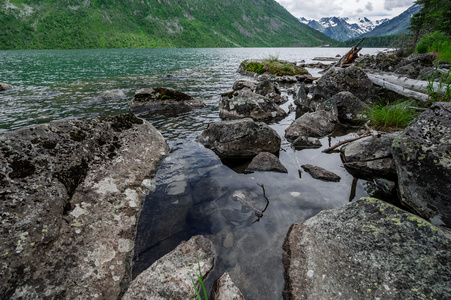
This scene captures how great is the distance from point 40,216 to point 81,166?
1546 millimetres

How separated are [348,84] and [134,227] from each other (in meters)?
13.7

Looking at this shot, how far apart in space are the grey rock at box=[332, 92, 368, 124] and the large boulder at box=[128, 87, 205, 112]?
7998 mm

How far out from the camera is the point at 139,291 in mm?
2852

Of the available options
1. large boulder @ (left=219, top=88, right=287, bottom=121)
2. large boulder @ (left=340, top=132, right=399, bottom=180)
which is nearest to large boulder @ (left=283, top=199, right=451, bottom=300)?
large boulder @ (left=340, top=132, right=399, bottom=180)

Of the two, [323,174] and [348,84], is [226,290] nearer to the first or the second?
[323,174]

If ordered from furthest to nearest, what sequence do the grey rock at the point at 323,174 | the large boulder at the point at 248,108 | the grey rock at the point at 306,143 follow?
the large boulder at the point at 248,108
the grey rock at the point at 306,143
the grey rock at the point at 323,174

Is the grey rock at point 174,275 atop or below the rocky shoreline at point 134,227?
below

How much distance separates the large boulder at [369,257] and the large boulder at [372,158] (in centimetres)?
258

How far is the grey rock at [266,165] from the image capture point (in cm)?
605

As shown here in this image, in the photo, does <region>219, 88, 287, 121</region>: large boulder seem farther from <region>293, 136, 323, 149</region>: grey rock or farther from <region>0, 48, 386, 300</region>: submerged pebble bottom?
<region>293, 136, 323, 149</region>: grey rock

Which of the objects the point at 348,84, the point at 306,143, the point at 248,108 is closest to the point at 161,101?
the point at 248,108

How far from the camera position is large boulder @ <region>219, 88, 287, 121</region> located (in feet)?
36.9

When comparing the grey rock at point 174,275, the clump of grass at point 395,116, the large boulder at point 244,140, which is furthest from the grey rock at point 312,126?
the grey rock at point 174,275

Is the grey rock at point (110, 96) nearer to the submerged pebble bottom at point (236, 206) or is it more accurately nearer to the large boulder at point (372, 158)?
the submerged pebble bottom at point (236, 206)
